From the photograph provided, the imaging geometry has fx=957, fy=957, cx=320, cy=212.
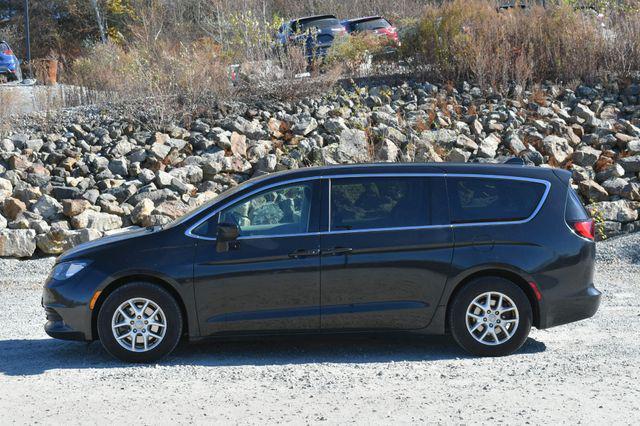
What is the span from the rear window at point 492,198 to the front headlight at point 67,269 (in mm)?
3126

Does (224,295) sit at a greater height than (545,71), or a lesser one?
lesser

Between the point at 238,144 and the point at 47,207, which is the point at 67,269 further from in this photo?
the point at 238,144

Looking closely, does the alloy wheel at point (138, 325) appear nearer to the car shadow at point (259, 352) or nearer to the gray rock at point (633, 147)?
the car shadow at point (259, 352)

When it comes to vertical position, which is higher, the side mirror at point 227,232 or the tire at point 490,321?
the side mirror at point 227,232

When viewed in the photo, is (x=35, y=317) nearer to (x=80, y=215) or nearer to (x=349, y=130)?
(x=80, y=215)

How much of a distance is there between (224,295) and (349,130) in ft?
30.5

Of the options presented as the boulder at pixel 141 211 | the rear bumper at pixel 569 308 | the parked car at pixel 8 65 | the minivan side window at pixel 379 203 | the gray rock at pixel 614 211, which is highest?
the parked car at pixel 8 65

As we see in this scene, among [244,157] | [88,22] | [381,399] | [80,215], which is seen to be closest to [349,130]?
[244,157]

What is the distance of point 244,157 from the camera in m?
16.6

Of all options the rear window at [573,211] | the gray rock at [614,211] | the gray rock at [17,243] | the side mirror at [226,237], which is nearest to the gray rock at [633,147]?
the gray rock at [614,211]

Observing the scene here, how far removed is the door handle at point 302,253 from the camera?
25.7 feet

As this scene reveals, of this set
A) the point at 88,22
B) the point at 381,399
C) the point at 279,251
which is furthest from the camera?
the point at 88,22

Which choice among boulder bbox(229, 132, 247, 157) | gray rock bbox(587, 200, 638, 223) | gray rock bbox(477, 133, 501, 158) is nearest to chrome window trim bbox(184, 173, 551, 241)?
gray rock bbox(587, 200, 638, 223)

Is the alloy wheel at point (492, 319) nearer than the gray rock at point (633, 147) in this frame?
Yes
